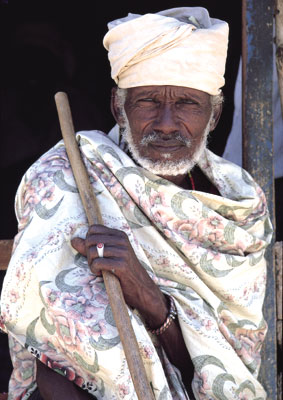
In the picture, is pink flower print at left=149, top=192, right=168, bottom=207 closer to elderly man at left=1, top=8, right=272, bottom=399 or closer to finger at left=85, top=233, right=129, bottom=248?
elderly man at left=1, top=8, right=272, bottom=399

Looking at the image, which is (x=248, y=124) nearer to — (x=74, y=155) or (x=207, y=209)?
(x=207, y=209)

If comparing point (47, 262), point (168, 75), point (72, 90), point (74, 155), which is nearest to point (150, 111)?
point (168, 75)

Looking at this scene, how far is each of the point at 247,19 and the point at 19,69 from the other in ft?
6.36

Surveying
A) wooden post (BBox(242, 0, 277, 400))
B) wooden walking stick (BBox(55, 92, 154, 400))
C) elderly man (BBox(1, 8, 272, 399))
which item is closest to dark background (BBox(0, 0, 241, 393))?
wooden post (BBox(242, 0, 277, 400))

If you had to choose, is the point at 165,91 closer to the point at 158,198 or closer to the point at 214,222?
the point at 158,198

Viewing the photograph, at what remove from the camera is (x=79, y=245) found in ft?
7.57

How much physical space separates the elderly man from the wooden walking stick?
6cm

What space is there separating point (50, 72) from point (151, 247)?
2.36m

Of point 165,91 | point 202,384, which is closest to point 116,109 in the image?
point 165,91

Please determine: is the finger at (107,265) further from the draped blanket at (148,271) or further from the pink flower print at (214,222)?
the pink flower print at (214,222)

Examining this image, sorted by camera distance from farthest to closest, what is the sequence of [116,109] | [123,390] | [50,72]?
[50,72] → [116,109] → [123,390]

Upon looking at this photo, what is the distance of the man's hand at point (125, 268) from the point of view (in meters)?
2.19

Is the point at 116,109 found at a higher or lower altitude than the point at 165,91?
lower

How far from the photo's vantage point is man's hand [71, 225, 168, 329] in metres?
2.19
